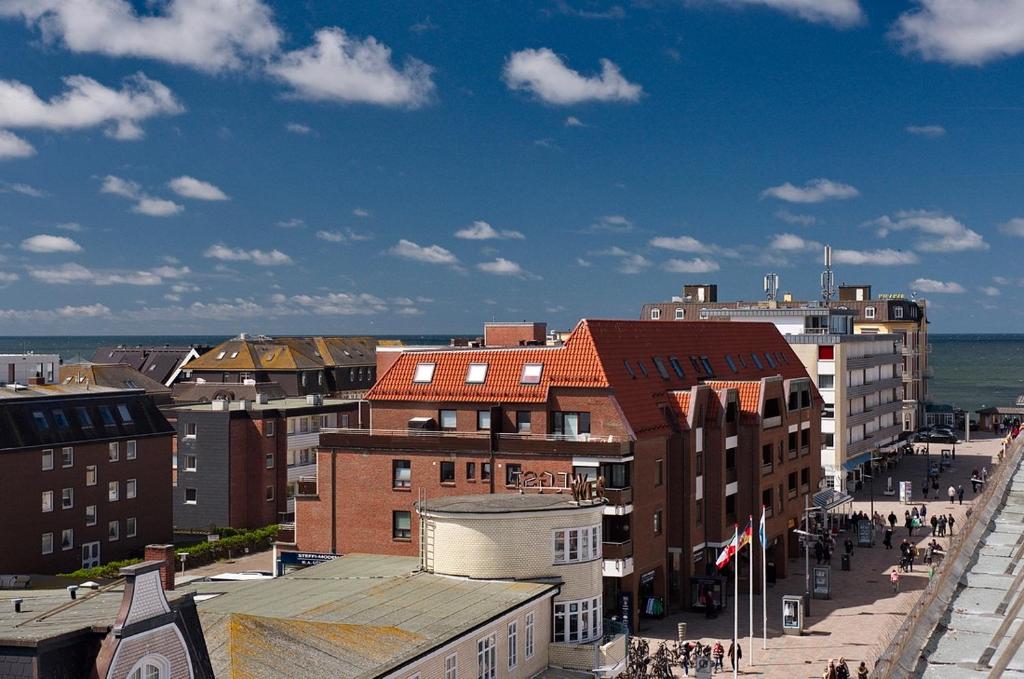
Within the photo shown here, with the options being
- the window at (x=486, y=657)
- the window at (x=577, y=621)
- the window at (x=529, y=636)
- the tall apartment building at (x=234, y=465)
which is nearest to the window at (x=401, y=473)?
the window at (x=577, y=621)

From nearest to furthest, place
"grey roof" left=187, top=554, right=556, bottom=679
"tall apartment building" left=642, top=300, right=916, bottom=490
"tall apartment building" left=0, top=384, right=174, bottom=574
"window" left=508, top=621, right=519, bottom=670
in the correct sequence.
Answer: "grey roof" left=187, top=554, right=556, bottom=679 < "window" left=508, top=621, right=519, bottom=670 < "tall apartment building" left=0, top=384, right=174, bottom=574 < "tall apartment building" left=642, top=300, right=916, bottom=490

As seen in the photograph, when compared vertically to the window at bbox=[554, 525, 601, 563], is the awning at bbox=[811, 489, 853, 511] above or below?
below

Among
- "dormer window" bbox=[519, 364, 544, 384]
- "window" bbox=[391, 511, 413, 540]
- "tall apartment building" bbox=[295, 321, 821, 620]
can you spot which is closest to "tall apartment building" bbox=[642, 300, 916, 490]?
"tall apartment building" bbox=[295, 321, 821, 620]

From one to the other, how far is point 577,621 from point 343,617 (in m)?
12.3

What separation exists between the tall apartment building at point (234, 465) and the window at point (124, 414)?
9.08 m

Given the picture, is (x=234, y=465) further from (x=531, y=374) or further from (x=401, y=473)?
(x=531, y=374)

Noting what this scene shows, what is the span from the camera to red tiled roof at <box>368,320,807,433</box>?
5762 cm

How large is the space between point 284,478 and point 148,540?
1413 cm

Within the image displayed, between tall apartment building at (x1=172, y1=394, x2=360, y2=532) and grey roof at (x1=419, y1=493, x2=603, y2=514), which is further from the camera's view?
tall apartment building at (x1=172, y1=394, x2=360, y2=532)

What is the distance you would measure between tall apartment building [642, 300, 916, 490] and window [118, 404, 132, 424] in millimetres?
45099

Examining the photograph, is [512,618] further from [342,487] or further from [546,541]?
[342,487]

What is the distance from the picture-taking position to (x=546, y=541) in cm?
4309

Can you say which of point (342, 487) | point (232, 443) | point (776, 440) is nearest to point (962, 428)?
point (776, 440)

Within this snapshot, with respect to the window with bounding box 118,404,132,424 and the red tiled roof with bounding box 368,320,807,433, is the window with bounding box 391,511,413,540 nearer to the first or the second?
the red tiled roof with bounding box 368,320,807,433
